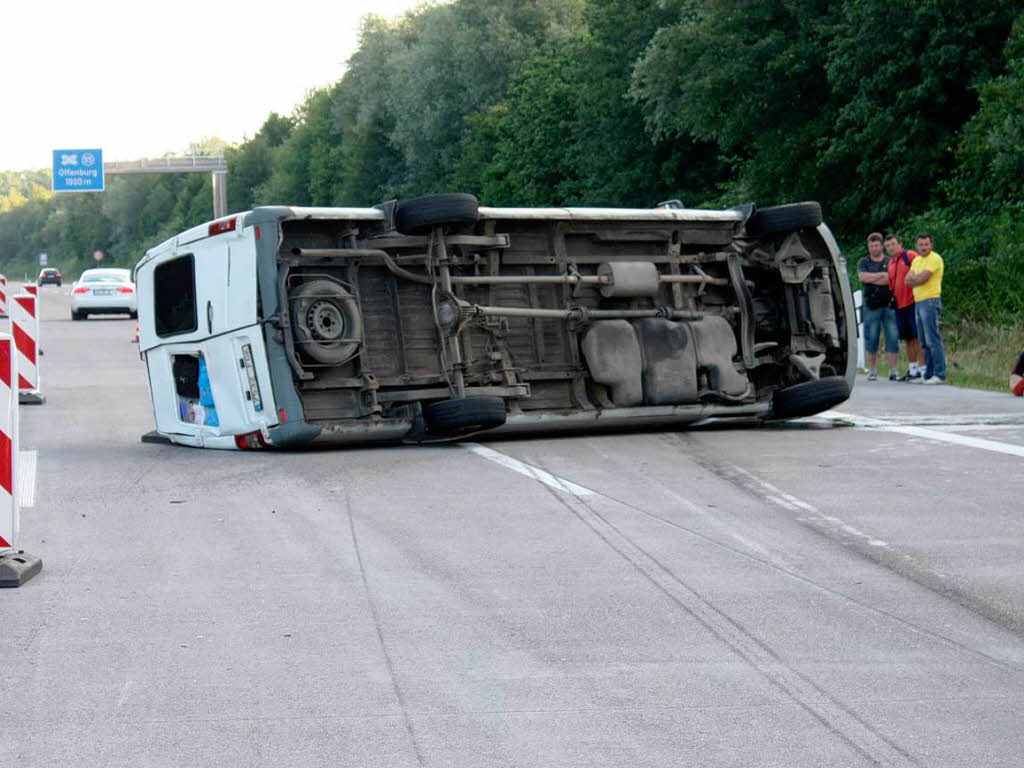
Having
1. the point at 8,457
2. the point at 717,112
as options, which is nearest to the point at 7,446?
the point at 8,457

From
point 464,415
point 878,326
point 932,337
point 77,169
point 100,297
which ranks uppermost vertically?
point 77,169

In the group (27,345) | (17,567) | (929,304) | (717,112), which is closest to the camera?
(17,567)

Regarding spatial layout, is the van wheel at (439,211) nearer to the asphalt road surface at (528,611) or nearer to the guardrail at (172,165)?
the asphalt road surface at (528,611)

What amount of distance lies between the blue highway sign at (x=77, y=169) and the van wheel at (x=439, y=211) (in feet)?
202

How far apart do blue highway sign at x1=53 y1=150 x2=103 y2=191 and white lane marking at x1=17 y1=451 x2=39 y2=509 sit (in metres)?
61.0

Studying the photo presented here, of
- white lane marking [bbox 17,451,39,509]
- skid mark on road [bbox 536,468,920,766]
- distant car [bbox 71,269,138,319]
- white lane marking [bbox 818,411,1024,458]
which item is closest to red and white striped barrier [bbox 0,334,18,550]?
white lane marking [bbox 17,451,39,509]

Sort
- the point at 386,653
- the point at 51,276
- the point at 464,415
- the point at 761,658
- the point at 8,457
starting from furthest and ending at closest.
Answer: the point at 51,276 → the point at 464,415 → the point at 8,457 → the point at 386,653 → the point at 761,658

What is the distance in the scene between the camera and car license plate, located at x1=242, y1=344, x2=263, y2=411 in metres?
12.0

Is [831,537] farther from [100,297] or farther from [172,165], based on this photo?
[172,165]

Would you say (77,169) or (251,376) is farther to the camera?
(77,169)

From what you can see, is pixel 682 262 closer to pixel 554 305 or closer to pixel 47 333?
pixel 554 305

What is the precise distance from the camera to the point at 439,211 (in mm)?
12297

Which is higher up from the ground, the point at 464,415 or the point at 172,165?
the point at 172,165

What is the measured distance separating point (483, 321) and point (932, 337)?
756cm
